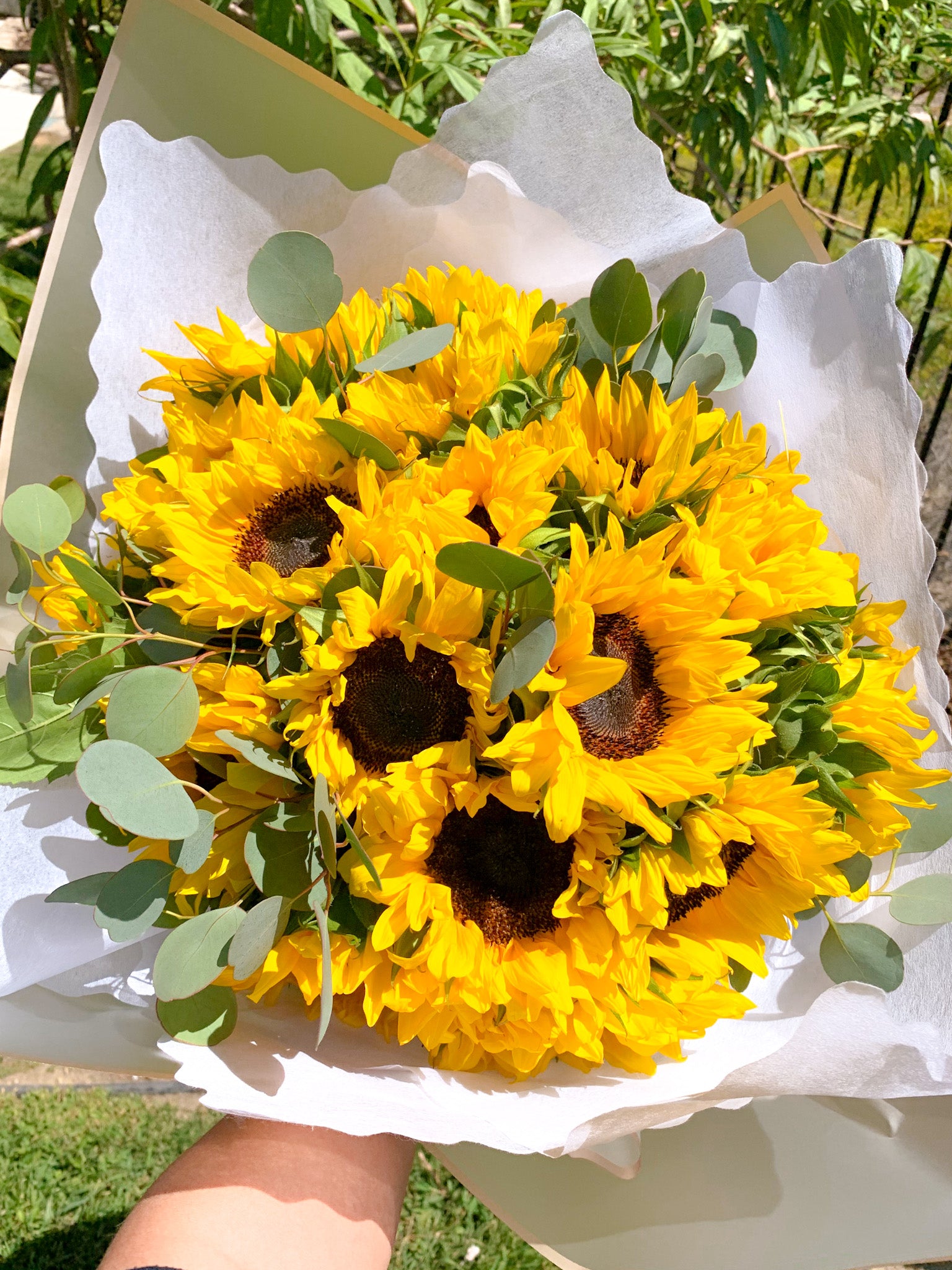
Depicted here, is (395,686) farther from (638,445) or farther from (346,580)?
(638,445)

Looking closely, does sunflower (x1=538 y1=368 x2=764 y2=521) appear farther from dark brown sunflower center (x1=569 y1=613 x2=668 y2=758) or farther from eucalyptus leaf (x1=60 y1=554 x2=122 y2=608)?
eucalyptus leaf (x1=60 y1=554 x2=122 y2=608)

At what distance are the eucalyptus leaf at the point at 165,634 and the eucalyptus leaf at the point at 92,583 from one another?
0.02 meters

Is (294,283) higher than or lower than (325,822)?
higher

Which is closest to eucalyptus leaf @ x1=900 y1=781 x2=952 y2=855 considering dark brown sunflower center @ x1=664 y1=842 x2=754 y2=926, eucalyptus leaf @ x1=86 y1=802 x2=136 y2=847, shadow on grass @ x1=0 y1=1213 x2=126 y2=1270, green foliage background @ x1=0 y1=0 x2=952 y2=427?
dark brown sunflower center @ x1=664 y1=842 x2=754 y2=926

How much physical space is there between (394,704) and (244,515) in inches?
7.2

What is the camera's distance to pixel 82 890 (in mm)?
742

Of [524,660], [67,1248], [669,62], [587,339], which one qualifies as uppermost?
[669,62]

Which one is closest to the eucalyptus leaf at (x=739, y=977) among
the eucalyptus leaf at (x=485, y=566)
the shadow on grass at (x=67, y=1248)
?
the eucalyptus leaf at (x=485, y=566)

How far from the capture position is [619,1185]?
90 cm

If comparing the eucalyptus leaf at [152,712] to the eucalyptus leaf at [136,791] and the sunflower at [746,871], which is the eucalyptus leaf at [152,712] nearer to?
the eucalyptus leaf at [136,791]

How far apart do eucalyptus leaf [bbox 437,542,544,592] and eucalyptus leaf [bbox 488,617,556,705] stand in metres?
0.03

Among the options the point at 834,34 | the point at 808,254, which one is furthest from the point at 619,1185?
the point at 834,34

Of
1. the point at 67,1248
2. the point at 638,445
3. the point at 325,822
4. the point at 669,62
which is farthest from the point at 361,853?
the point at 67,1248

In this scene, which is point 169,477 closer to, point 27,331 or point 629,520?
point 27,331
